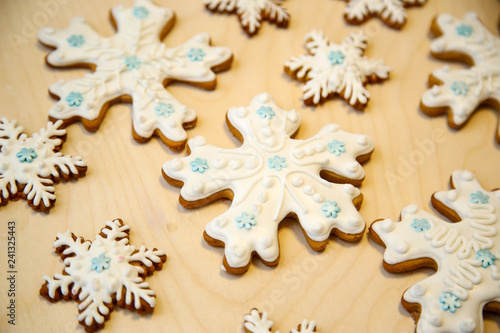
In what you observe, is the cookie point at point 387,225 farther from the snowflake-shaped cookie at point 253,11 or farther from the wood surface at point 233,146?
the snowflake-shaped cookie at point 253,11

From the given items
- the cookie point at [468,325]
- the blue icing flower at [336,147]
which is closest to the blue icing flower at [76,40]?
the blue icing flower at [336,147]

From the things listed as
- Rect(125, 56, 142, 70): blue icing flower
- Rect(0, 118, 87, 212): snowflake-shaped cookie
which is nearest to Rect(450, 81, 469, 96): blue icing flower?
Rect(125, 56, 142, 70): blue icing flower

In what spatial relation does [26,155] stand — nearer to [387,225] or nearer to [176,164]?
[176,164]

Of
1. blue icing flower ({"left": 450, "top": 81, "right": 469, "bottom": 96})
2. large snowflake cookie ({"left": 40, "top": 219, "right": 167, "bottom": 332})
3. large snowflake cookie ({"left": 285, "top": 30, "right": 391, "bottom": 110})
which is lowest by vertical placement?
large snowflake cookie ({"left": 40, "top": 219, "right": 167, "bottom": 332})

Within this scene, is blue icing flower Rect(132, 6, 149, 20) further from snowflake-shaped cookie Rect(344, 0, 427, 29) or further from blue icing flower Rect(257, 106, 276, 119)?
snowflake-shaped cookie Rect(344, 0, 427, 29)

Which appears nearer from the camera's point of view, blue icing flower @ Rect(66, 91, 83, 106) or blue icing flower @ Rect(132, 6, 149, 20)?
blue icing flower @ Rect(66, 91, 83, 106)

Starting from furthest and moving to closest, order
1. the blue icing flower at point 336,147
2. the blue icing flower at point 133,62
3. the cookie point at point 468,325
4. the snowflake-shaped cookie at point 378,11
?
the snowflake-shaped cookie at point 378,11
the blue icing flower at point 133,62
the blue icing flower at point 336,147
the cookie point at point 468,325
